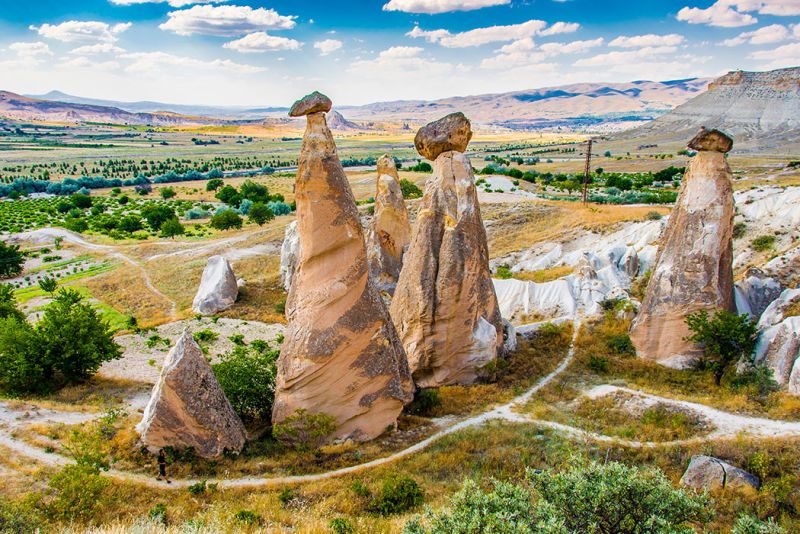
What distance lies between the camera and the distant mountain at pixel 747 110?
11225 centimetres

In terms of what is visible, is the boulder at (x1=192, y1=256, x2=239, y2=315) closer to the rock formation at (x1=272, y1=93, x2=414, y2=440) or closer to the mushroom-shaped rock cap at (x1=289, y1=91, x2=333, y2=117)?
the rock formation at (x1=272, y1=93, x2=414, y2=440)

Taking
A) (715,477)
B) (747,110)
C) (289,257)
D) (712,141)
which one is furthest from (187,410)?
(747,110)

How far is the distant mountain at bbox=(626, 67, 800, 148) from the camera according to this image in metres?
112

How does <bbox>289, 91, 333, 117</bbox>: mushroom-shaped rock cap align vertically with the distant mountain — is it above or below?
below

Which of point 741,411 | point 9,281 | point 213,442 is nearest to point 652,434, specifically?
point 741,411

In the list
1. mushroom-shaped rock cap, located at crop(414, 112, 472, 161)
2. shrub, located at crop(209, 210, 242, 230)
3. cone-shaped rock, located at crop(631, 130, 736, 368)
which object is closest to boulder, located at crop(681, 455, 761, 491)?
cone-shaped rock, located at crop(631, 130, 736, 368)

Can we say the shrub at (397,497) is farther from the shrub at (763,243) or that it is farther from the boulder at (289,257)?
the shrub at (763,243)

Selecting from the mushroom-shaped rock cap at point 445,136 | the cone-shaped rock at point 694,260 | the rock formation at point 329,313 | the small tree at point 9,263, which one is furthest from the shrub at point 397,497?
the small tree at point 9,263

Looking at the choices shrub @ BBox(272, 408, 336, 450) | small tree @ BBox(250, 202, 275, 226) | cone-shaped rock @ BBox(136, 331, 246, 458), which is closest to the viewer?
cone-shaped rock @ BBox(136, 331, 246, 458)

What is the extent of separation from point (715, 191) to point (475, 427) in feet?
38.2

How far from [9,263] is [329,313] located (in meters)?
43.2

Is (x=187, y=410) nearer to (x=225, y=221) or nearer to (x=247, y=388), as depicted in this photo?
(x=247, y=388)

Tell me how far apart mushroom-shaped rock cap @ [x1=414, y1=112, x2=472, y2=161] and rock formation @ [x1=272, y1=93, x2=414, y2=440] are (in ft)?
18.3

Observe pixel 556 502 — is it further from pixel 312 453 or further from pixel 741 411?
pixel 741 411
